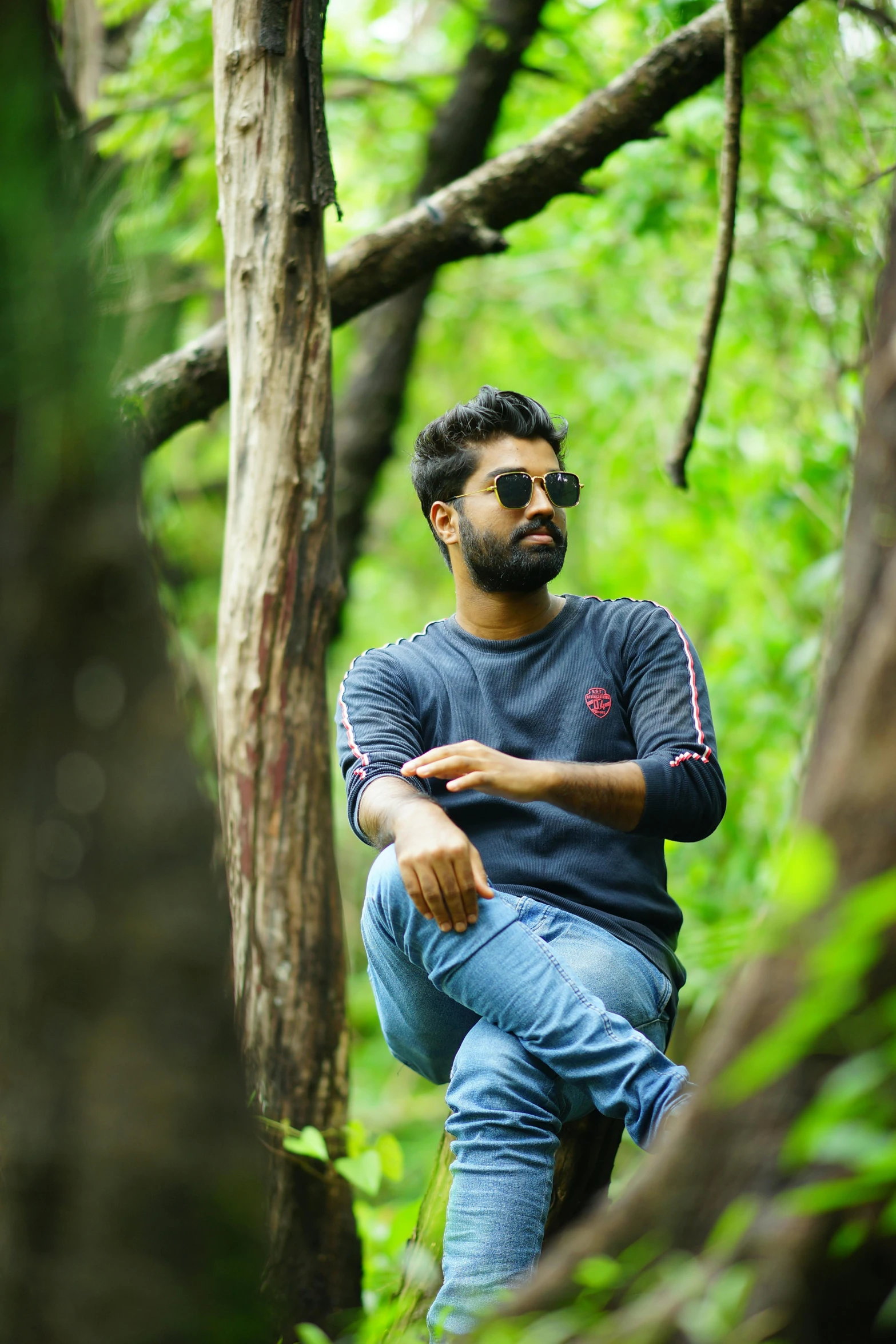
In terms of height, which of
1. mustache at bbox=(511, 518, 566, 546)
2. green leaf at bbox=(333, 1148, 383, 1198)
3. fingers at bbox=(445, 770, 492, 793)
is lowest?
green leaf at bbox=(333, 1148, 383, 1198)

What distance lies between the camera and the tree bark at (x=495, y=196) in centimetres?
355

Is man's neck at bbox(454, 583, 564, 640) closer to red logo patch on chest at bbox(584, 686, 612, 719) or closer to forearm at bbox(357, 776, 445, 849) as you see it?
red logo patch on chest at bbox(584, 686, 612, 719)

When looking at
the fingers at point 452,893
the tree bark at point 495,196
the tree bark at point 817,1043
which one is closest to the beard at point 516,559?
the fingers at point 452,893

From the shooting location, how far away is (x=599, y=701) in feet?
8.51

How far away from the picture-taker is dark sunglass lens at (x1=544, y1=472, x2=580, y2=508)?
107 inches

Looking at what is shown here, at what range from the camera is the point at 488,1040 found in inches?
84.8

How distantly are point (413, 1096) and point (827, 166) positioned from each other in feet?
22.1

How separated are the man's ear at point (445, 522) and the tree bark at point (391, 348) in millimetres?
2996

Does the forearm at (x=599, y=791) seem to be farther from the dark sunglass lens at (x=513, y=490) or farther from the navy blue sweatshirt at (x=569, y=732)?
the dark sunglass lens at (x=513, y=490)

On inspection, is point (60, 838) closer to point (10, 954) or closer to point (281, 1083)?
point (10, 954)

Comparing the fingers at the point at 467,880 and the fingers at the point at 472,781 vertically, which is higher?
the fingers at the point at 472,781

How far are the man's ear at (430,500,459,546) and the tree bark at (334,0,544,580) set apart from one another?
3.00 meters

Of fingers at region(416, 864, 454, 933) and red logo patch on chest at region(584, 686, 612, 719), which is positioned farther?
red logo patch on chest at region(584, 686, 612, 719)

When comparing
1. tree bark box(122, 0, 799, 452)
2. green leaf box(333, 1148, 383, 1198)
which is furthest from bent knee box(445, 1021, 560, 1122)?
tree bark box(122, 0, 799, 452)
